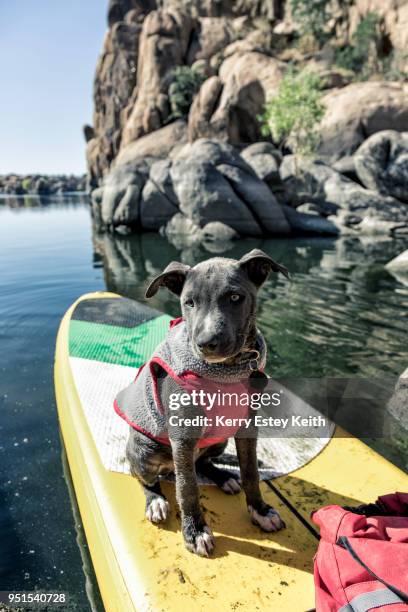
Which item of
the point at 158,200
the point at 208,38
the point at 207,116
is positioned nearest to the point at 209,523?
the point at 158,200

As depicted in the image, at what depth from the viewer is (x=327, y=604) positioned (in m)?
1.91

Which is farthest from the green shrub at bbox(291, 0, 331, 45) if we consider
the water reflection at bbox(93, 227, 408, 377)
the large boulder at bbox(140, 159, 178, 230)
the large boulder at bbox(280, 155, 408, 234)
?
the water reflection at bbox(93, 227, 408, 377)

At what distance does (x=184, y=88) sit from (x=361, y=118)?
20717 millimetres

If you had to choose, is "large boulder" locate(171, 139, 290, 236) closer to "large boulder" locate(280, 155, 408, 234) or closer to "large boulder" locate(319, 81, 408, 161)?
"large boulder" locate(280, 155, 408, 234)

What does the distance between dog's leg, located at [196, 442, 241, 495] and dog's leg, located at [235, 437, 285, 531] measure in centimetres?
30

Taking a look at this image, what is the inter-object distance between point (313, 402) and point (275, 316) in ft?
12.6

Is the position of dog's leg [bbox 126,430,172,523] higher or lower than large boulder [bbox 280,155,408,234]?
lower

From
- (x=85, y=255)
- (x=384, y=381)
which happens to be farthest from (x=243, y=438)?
(x=85, y=255)

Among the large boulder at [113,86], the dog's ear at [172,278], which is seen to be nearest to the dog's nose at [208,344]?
the dog's ear at [172,278]

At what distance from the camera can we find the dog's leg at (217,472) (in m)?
3.12

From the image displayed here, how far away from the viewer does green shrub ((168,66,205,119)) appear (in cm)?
4156

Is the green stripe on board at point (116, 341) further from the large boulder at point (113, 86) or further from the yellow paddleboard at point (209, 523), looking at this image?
the large boulder at point (113, 86)

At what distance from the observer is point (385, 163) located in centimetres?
2702

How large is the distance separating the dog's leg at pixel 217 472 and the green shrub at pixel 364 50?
45549 mm
